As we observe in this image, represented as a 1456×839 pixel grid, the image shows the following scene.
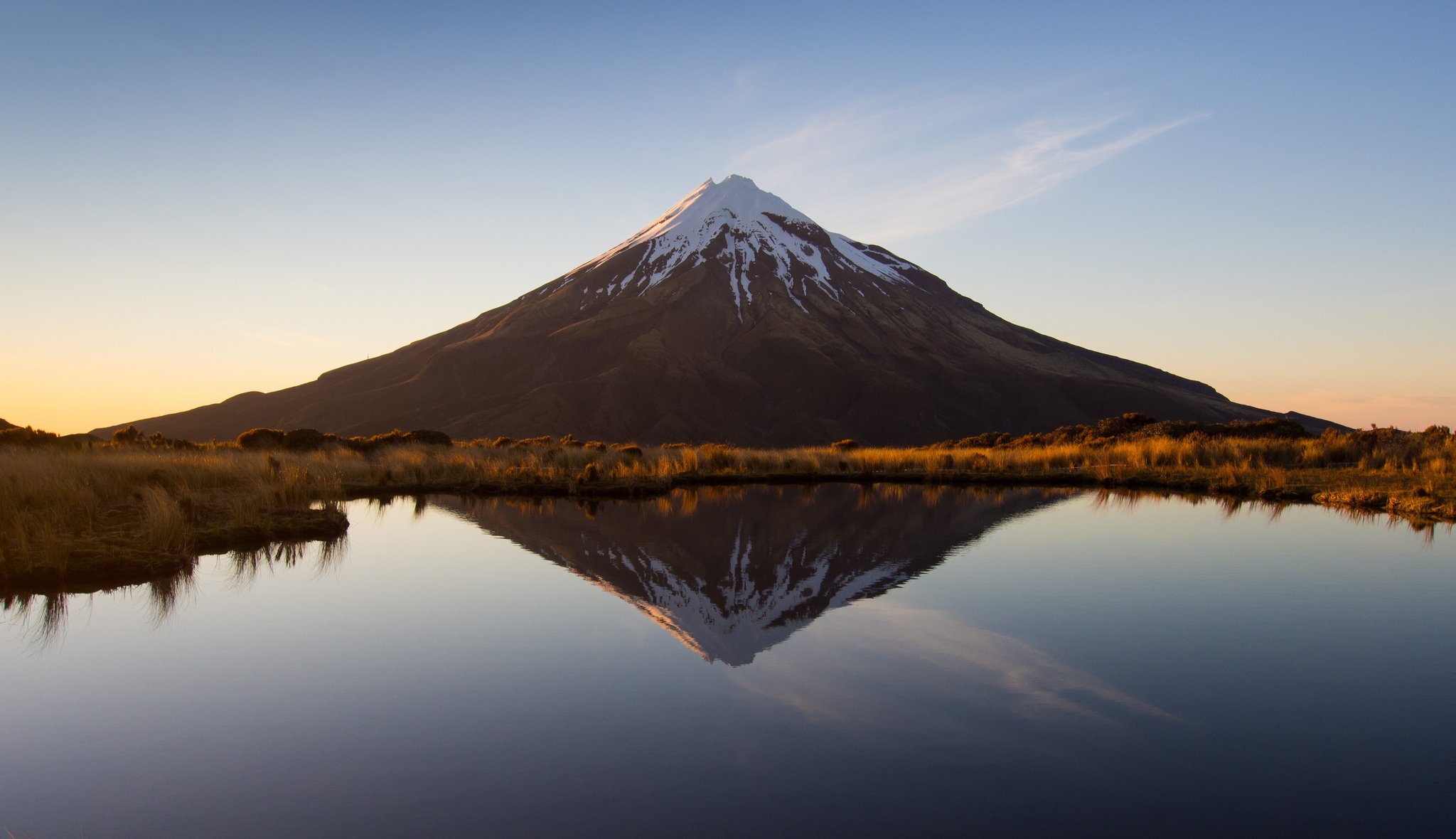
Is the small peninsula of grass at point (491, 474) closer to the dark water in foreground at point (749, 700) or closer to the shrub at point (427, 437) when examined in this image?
the shrub at point (427, 437)

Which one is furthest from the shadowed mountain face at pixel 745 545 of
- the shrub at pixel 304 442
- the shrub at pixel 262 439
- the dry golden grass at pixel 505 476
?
the shrub at pixel 262 439

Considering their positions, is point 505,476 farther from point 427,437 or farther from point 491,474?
point 427,437

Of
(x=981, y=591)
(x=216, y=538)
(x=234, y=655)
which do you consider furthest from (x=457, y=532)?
(x=981, y=591)

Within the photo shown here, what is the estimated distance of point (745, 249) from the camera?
5586 inches

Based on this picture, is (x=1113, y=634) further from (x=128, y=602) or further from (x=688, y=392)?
(x=688, y=392)

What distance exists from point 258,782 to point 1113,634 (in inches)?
245

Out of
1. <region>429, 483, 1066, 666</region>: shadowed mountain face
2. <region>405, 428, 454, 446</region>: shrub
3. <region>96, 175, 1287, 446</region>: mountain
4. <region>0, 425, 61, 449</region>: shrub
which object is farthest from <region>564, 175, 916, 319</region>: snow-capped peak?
<region>429, 483, 1066, 666</region>: shadowed mountain face

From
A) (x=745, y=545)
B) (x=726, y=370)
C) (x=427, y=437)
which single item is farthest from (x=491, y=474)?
(x=726, y=370)

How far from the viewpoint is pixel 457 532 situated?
549 inches

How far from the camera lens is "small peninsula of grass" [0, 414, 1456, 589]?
1083 centimetres

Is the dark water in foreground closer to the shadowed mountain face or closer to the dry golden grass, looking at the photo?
the shadowed mountain face

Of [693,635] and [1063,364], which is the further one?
[1063,364]

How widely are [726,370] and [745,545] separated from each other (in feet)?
312

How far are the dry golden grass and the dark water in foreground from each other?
1.69 metres
